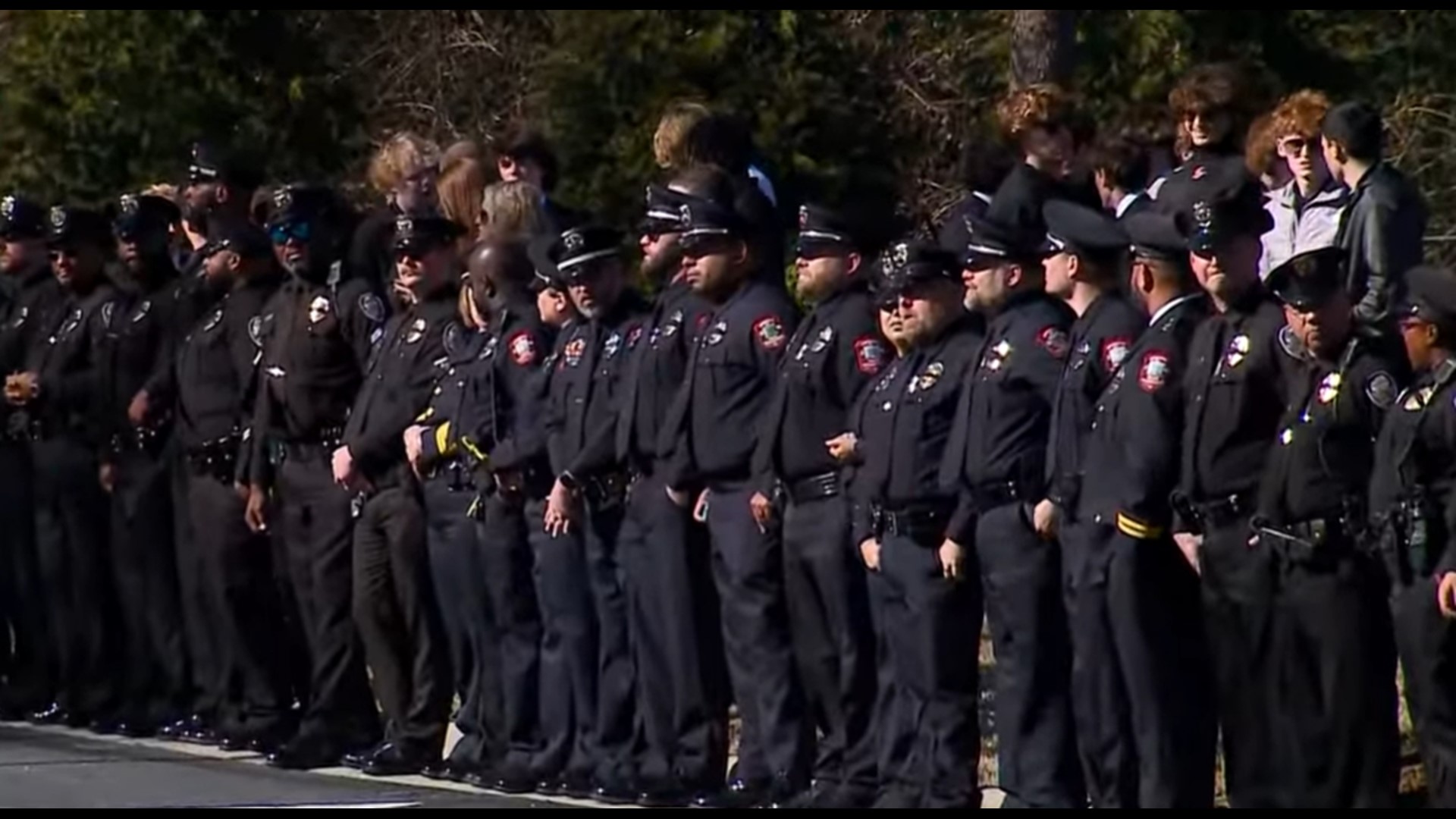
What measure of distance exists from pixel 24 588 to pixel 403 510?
2.97 metres

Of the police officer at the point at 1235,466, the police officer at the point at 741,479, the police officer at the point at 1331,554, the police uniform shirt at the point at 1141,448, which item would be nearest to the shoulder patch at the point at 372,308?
the police officer at the point at 741,479

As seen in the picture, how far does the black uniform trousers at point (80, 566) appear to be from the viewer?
46.0ft

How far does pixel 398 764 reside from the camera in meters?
12.2

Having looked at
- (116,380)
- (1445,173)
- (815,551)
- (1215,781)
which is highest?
(1445,173)

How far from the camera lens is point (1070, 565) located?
9719 mm

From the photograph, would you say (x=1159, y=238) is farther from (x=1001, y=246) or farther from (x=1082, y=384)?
(x=1001, y=246)

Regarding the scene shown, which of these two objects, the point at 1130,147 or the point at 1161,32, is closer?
the point at 1130,147

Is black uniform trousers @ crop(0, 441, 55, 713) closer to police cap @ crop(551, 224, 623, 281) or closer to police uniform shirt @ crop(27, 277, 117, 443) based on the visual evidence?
police uniform shirt @ crop(27, 277, 117, 443)

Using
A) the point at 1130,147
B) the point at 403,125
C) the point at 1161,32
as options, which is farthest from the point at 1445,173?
the point at 403,125

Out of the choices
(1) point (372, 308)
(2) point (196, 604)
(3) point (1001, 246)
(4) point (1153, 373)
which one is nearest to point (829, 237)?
(3) point (1001, 246)

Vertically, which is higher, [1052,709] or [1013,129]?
[1013,129]

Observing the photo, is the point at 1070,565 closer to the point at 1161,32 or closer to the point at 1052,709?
the point at 1052,709

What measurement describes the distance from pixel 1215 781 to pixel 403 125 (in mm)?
13025

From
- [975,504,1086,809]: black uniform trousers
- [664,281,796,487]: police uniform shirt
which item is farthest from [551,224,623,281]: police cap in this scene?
[975,504,1086,809]: black uniform trousers
